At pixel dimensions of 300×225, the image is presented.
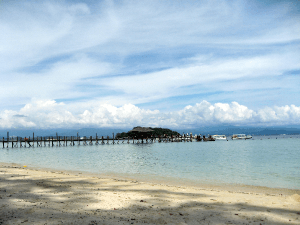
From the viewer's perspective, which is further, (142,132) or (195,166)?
(142,132)

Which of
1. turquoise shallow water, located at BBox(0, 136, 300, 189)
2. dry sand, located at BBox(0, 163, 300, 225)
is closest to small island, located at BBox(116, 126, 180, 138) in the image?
turquoise shallow water, located at BBox(0, 136, 300, 189)

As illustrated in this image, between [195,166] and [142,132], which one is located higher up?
[142,132]

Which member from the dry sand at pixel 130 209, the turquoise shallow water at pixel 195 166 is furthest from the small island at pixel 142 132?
the dry sand at pixel 130 209

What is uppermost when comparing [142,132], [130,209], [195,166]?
[142,132]

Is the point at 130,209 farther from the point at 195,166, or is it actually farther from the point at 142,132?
the point at 142,132

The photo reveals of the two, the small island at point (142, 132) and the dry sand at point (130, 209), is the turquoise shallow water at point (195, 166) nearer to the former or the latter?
the dry sand at point (130, 209)

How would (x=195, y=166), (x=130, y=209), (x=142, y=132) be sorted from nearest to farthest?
(x=130, y=209), (x=195, y=166), (x=142, y=132)

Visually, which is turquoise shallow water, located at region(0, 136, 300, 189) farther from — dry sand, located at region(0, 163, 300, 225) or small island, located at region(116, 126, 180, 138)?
small island, located at region(116, 126, 180, 138)

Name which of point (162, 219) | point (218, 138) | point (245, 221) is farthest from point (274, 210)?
point (218, 138)

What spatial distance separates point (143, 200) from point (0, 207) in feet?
15.5

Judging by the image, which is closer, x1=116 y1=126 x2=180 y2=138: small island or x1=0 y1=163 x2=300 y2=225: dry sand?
x1=0 y1=163 x2=300 y2=225: dry sand

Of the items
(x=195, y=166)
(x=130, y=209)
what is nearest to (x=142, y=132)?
(x=195, y=166)

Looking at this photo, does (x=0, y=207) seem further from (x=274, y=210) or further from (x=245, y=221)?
(x=274, y=210)

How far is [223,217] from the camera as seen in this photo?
683 centimetres
